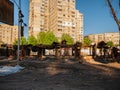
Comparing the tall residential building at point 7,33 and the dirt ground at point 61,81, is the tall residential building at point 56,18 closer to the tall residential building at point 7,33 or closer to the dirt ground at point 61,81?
the tall residential building at point 7,33

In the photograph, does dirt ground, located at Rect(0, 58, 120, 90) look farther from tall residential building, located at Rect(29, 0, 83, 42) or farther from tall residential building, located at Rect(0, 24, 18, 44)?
tall residential building, located at Rect(0, 24, 18, 44)

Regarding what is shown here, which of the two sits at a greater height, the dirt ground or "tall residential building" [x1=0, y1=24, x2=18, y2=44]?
"tall residential building" [x1=0, y1=24, x2=18, y2=44]

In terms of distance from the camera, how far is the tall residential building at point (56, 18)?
462 feet

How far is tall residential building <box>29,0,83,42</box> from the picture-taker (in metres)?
141

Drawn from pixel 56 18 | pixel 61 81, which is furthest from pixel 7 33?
pixel 61 81

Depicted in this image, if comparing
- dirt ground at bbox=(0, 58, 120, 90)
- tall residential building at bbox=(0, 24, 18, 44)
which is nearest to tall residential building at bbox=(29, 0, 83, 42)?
tall residential building at bbox=(0, 24, 18, 44)

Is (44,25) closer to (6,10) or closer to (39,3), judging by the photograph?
(39,3)

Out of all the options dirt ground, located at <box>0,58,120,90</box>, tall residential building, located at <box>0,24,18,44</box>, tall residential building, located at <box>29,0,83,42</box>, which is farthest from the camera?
tall residential building, located at <box>0,24,18,44</box>

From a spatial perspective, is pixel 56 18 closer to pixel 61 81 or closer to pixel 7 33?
pixel 7 33

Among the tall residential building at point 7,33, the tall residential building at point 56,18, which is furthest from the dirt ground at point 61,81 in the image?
the tall residential building at point 7,33

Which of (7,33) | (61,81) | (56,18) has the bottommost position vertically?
(61,81)

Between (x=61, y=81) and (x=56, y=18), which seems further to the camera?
(x=56, y=18)

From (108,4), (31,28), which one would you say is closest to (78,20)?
(31,28)

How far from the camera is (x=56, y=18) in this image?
470 feet
